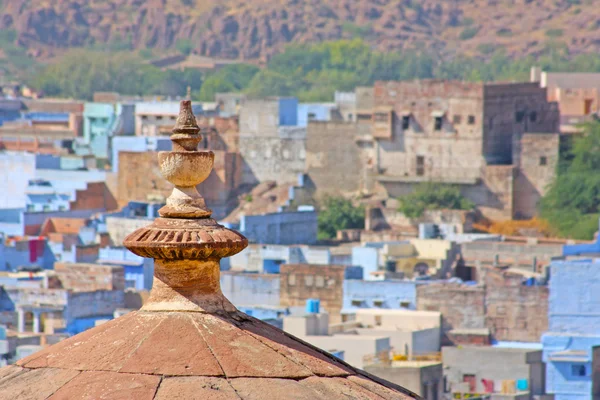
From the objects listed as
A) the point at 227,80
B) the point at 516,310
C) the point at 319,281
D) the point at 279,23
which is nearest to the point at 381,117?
the point at 319,281

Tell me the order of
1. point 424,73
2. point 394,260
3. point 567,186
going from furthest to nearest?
point 424,73 → point 567,186 → point 394,260

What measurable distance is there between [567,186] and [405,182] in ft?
11.3

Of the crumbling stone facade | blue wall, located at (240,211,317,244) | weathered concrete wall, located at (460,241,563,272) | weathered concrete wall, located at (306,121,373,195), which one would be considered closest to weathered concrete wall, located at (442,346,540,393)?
the crumbling stone facade

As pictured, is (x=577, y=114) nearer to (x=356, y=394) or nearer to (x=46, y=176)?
(x=46, y=176)

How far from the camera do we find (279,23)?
102 metres

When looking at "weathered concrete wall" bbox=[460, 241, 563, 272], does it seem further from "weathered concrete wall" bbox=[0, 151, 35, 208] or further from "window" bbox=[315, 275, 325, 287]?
"weathered concrete wall" bbox=[0, 151, 35, 208]

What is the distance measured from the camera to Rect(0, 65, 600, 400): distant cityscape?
2283cm

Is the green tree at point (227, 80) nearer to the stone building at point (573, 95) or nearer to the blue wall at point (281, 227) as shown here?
the stone building at point (573, 95)

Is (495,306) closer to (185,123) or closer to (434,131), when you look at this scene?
(434,131)

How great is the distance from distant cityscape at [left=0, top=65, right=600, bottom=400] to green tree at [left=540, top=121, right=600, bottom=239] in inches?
14.3

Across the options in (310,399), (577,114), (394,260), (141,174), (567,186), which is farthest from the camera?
(577,114)

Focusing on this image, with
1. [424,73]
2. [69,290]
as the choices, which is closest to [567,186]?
[69,290]

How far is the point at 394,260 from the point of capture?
101 feet

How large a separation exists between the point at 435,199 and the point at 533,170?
6.58ft
